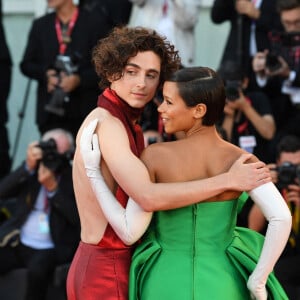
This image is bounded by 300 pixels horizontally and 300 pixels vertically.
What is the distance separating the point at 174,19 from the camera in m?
7.17

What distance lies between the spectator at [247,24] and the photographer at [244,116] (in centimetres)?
35

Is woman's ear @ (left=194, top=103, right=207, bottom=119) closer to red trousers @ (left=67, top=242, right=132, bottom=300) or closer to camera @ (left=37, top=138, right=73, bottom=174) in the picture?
red trousers @ (left=67, top=242, right=132, bottom=300)

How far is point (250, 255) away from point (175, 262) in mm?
299

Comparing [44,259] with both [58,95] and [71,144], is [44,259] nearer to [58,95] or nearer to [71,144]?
[71,144]

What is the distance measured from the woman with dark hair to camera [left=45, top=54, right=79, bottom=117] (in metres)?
3.17

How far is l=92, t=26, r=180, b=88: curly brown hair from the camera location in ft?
13.3

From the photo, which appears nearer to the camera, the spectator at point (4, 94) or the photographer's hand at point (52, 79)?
the photographer's hand at point (52, 79)

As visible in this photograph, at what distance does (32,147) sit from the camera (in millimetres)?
6453

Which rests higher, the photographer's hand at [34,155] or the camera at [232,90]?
the camera at [232,90]

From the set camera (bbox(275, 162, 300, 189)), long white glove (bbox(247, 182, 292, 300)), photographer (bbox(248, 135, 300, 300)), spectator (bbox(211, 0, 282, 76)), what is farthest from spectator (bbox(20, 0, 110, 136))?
long white glove (bbox(247, 182, 292, 300))

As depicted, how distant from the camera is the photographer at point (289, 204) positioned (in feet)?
19.0

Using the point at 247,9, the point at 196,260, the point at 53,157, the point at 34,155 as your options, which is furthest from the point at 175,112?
the point at 247,9

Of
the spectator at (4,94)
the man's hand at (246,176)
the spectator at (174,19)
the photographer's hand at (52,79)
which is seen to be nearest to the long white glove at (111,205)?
the man's hand at (246,176)

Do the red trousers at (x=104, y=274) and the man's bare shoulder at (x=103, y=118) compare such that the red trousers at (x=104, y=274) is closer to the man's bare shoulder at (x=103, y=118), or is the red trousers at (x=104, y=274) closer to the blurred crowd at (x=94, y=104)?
the man's bare shoulder at (x=103, y=118)
